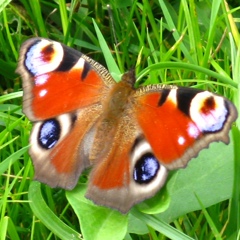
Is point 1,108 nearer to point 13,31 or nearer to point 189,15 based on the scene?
point 13,31

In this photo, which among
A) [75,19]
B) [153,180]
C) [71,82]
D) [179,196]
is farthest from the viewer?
[75,19]

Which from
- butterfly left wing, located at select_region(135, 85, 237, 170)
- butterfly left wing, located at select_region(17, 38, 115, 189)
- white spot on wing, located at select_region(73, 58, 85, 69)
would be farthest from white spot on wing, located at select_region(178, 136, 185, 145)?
white spot on wing, located at select_region(73, 58, 85, 69)

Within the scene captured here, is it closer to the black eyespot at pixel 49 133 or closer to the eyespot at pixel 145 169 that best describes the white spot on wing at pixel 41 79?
the black eyespot at pixel 49 133

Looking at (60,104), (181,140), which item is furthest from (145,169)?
(60,104)

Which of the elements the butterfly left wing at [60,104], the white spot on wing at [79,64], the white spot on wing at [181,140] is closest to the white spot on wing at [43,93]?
the butterfly left wing at [60,104]

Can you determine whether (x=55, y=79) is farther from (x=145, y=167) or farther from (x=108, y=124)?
(x=145, y=167)

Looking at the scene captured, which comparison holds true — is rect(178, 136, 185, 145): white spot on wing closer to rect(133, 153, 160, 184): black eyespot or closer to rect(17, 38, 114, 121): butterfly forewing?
rect(133, 153, 160, 184): black eyespot

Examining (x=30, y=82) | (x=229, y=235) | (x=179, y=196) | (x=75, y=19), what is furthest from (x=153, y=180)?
(x=75, y=19)
